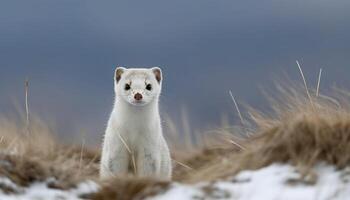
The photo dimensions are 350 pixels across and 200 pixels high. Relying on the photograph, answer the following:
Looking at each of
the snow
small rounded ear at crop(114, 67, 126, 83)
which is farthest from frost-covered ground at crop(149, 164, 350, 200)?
small rounded ear at crop(114, 67, 126, 83)

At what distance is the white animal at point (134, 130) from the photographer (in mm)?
7754

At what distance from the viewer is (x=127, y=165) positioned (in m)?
7.93

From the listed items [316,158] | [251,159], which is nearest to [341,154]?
[316,158]

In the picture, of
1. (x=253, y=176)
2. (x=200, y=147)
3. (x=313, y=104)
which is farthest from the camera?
(x=200, y=147)

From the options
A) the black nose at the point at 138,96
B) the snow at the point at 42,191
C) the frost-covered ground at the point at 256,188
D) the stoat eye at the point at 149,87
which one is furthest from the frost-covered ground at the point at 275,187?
the stoat eye at the point at 149,87

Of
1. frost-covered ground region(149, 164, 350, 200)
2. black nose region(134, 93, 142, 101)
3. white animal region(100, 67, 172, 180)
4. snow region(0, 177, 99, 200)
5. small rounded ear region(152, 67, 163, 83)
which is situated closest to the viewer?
frost-covered ground region(149, 164, 350, 200)

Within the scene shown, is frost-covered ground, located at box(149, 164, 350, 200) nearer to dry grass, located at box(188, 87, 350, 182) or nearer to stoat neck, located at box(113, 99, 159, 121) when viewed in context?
dry grass, located at box(188, 87, 350, 182)

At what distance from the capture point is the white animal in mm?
7754

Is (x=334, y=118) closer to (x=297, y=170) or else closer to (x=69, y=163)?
(x=297, y=170)

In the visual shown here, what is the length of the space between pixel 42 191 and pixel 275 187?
5.87 feet

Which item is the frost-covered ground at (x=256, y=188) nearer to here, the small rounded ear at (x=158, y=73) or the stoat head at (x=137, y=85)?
the stoat head at (x=137, y=85)

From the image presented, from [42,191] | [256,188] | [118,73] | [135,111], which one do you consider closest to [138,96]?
[135,111]

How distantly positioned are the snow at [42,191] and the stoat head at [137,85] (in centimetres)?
225

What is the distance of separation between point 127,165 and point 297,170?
295 cm
